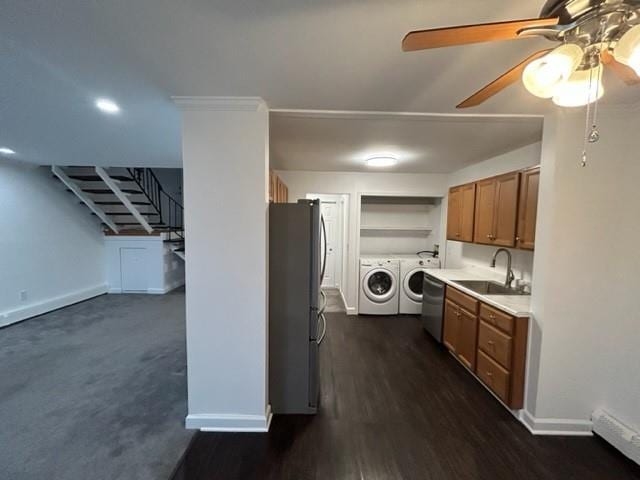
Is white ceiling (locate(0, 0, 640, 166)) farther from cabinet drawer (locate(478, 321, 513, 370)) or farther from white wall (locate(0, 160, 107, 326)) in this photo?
white wall (locate(0, 160, 107, 326))

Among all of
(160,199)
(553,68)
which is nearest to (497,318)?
(553,68)

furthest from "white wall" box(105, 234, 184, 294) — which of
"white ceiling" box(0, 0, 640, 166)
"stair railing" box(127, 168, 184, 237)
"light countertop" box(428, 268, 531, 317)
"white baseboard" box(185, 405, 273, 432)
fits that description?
"light countertop" box(428, 268, 531, 317)

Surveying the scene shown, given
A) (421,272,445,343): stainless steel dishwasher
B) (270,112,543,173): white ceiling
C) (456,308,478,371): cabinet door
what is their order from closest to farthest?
(270,112,543,173): white ceiling, (456,308,478,371): cabinet door, (421,272,445,343): stainless steel dishwasher

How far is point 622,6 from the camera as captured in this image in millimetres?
798

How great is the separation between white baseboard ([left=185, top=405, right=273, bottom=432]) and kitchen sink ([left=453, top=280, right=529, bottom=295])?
2399mm

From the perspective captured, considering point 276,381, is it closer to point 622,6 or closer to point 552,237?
point 552,237

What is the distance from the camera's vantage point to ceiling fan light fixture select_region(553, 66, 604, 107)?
3.28 feet

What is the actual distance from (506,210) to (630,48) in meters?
1.99

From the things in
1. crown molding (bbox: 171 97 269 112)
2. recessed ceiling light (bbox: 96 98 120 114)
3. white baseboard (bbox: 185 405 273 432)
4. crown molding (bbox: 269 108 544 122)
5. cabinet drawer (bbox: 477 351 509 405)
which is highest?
crown molding (bbox: 269 108 544 122)

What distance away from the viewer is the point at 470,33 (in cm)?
80

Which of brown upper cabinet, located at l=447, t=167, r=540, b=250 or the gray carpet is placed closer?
the gray carpet

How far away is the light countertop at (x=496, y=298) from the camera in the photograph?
2.11 meters

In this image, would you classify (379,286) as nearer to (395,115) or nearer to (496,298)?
(496,298)

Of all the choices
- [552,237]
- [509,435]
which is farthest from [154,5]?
[509,435]
